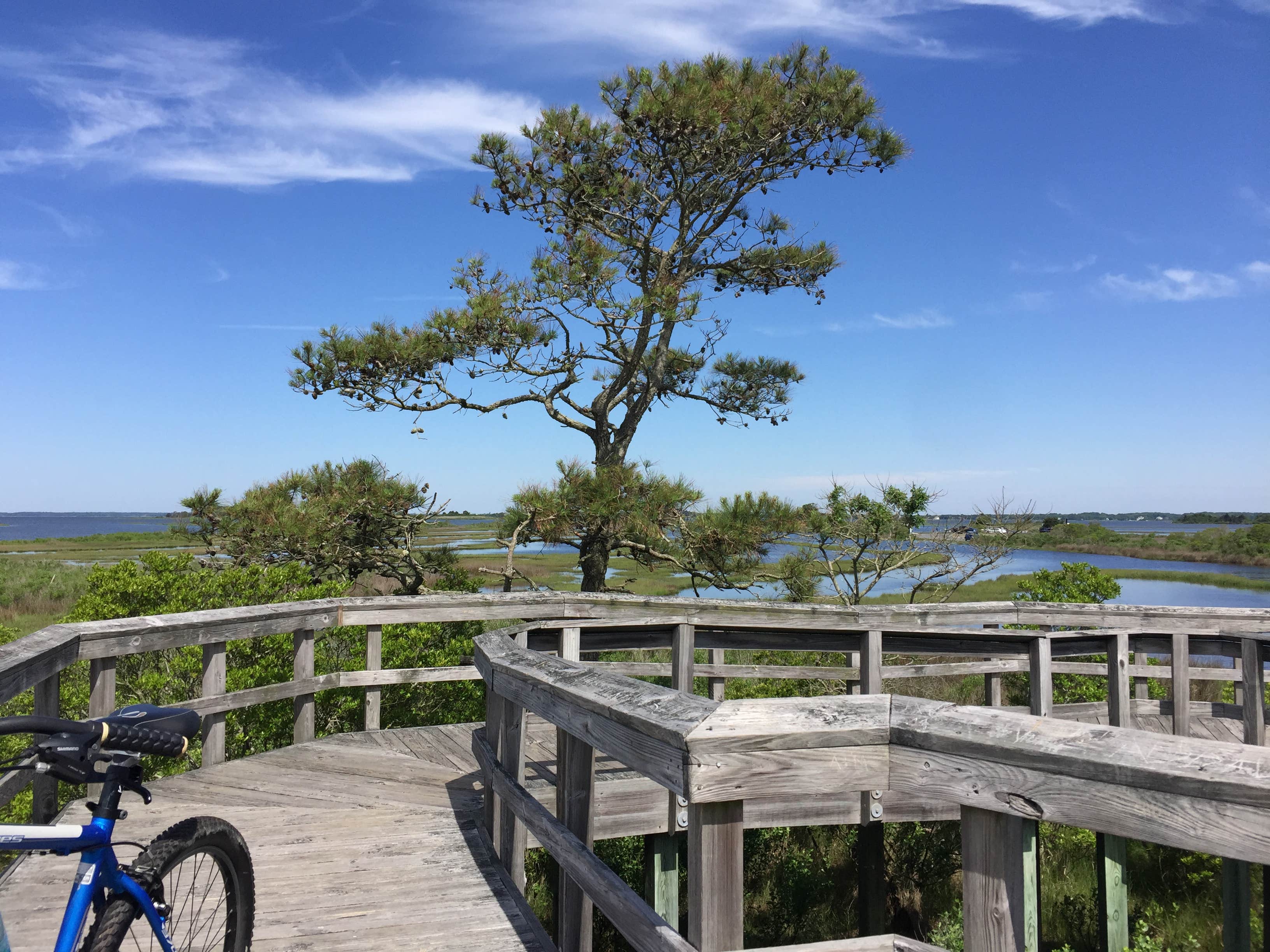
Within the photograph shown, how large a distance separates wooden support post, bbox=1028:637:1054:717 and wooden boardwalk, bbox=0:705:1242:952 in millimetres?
846

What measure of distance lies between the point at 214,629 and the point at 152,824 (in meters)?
1.18

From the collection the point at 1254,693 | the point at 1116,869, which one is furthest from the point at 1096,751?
the point at 1254,693

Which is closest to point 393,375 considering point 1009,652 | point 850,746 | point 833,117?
point 833,117

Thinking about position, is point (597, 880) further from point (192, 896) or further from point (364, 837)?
point (364, 837)

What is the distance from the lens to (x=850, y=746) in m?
1.62

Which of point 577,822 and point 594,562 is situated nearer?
point 577,822

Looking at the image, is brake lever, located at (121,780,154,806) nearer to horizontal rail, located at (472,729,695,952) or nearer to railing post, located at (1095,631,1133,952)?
horizontal rail, located at (472,729,695,952)

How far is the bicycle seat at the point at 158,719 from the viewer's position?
2.11 meters

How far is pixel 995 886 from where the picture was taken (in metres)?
1.43

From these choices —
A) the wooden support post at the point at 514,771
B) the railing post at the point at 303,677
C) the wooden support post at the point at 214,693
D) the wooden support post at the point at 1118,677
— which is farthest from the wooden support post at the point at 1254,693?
the wooden support post at the point at 214,693

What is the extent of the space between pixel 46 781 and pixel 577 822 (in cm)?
276

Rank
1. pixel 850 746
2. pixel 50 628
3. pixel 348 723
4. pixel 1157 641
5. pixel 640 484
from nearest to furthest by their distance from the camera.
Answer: pixel 850 746 < pixel 50 628 < pixel 1157 641 < pixel 348 723 < pixel 640 484

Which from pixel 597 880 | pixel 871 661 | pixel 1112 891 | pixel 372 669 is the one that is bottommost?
pixel 1112 891

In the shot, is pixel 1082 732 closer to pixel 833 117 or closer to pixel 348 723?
pixel 348 723
